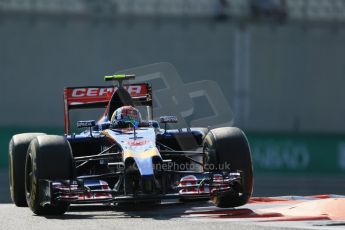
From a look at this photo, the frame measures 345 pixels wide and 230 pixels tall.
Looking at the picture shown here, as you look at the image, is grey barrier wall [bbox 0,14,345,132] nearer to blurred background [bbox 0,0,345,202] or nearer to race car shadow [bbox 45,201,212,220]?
blurred background [bbox 0,0,345,202]

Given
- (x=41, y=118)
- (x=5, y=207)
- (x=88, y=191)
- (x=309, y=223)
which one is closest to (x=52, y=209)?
(x=88, y=191)

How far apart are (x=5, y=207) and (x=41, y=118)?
23476 mm

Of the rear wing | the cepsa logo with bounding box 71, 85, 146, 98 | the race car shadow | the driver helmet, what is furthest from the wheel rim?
the cepsa logo with bounding box 71, 85, 146, 98

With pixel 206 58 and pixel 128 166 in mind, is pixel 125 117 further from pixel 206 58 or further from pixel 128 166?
pixel 206 58

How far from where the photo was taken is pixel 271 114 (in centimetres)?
3719

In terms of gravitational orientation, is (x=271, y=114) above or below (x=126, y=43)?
below

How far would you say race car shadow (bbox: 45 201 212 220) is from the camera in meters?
10.6

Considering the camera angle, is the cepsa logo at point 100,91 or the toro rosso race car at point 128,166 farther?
the cepsa logo at point 100,91

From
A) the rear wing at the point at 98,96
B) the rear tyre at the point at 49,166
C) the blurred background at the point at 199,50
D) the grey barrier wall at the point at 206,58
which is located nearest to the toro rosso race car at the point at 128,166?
the rear tyre at the point at 49,166

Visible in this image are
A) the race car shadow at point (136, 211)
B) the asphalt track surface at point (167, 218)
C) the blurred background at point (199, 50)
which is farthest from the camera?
the blurred background at point (199, 50)

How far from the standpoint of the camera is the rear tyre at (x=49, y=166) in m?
10.6

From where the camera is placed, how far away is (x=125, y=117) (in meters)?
12.1

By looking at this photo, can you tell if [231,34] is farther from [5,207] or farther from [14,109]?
[5,207]

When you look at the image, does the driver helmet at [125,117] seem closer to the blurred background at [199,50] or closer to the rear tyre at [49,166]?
the rear tyre at [49,166]
